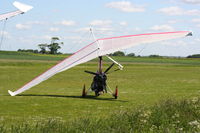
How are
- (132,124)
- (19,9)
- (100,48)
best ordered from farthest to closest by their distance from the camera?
(100,48) → (19,9) → (132,124)

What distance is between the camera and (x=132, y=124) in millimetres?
9109

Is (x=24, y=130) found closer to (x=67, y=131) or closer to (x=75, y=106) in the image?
(x=67, y=131)

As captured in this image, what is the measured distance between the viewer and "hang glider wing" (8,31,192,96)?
17.7 metres

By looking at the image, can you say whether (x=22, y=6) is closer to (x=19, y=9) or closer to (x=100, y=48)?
(x=19, y=9)

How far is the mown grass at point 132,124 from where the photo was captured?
26.2 ft

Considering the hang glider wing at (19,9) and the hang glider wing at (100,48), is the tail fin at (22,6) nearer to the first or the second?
the hang glider wing at (19,9)

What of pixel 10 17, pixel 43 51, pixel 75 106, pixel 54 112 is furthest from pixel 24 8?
pixel 43 51

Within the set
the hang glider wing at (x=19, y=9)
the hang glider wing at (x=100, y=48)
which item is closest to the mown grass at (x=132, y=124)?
the hang glider wing at (x=19, y=9)

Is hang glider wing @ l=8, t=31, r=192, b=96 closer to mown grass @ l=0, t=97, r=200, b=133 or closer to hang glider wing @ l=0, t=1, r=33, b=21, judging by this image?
mown grass @ l=0, t=97, r=200, b=133

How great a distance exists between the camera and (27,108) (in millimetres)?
14781

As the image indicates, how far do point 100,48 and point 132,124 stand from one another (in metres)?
9.67

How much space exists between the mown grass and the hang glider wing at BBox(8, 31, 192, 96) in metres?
6.96

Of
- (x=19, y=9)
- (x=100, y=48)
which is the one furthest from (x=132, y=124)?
(x=100, y=48)

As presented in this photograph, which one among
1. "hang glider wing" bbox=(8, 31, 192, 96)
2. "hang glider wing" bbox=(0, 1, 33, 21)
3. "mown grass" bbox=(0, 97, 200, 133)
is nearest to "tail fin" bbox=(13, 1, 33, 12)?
"hang glider wing" bbox=(0, 1, 33, 21)
